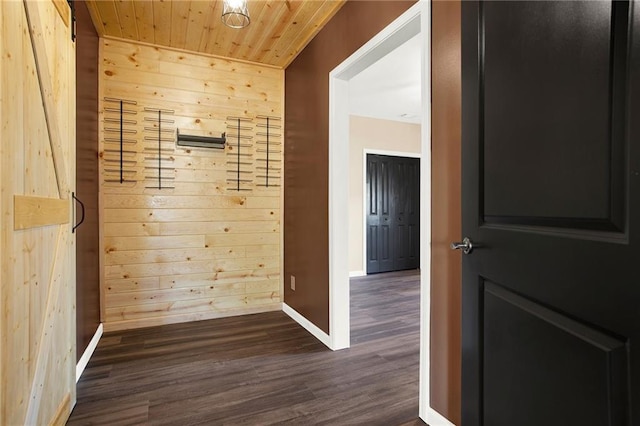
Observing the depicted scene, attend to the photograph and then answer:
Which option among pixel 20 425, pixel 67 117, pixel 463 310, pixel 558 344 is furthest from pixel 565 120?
pixel 67 117

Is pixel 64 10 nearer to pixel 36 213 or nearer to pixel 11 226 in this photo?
pixel 36 213

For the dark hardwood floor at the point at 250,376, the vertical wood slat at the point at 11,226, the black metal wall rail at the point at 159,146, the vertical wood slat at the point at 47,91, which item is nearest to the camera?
the vertical wood slat at the point at 11,226

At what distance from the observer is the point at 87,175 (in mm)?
2594

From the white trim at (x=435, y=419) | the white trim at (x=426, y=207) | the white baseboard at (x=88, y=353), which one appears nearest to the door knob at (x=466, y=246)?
the white trim at (x=426, y=207)

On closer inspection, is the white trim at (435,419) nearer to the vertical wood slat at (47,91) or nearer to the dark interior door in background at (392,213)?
the vertical wood slat at (47,91)

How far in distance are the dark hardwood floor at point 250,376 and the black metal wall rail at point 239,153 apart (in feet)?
4.51

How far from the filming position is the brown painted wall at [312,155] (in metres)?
2.54

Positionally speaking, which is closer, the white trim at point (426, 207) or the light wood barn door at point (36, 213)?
the light wood barn door at point (36, 213)

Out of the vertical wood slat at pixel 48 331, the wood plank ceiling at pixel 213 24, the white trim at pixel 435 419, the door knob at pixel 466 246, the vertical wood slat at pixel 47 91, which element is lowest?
the white trim at pixel 435 419

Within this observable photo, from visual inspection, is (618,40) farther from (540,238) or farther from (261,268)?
(261,268)

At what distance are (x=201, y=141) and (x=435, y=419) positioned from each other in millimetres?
2909

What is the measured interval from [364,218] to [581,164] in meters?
4.91

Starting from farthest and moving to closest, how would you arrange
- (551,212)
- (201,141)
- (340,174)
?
(201,141) < (340,174) < (551,212)

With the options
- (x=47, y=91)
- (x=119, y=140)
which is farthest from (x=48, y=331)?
(x=119, y=140)
